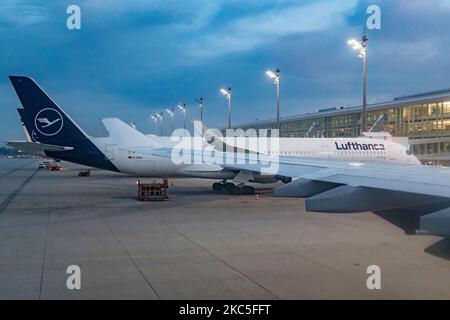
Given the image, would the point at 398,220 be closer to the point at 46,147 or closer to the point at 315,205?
the point at 315,205

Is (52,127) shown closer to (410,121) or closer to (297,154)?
(297,154)

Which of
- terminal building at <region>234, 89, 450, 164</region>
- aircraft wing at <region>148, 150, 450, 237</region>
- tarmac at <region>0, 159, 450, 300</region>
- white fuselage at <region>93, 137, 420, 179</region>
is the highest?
terminal building at <region>234, 89, 450, 164</region>

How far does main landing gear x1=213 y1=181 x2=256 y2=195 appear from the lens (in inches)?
1064

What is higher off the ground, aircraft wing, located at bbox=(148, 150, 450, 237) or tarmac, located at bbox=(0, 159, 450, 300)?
aircraft wing, located at bbox=(148, 150, 450, 237)

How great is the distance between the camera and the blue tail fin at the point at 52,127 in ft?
85.6

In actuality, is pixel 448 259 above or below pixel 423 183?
below

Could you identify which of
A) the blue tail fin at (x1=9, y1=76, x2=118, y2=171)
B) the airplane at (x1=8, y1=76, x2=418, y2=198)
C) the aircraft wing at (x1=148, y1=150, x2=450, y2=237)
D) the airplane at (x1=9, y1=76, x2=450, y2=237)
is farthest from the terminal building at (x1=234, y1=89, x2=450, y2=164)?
the aircraft wing at (x1=148, y1=150, x2=450, y2=237)

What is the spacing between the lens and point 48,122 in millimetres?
27188

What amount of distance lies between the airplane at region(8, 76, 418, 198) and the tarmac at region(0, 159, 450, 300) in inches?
308

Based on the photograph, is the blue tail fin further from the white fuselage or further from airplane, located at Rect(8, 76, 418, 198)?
the white fuselage

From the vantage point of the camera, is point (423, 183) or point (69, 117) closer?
point (423, 183)
